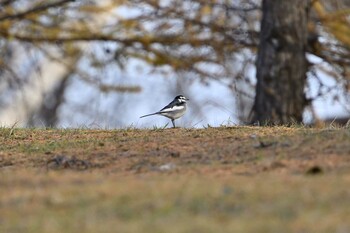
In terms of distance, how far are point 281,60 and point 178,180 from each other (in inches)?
347

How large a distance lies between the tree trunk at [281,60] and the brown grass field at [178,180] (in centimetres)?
542

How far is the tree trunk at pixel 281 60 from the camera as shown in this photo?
1653 centimetres

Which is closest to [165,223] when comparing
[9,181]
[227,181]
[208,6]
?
[227,181]

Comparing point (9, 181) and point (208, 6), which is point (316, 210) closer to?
point (9, 181)

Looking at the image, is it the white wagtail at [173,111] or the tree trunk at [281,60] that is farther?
the tree trunk at [281,60]

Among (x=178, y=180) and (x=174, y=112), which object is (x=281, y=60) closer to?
(x=174, y=112)

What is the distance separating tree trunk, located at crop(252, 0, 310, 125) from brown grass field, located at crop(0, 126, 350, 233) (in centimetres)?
542

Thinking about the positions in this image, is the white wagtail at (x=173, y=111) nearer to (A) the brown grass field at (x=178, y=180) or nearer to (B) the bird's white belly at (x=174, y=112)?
(B) the bird's white belly at (x=174, y=112)

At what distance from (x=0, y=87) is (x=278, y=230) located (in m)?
24.6

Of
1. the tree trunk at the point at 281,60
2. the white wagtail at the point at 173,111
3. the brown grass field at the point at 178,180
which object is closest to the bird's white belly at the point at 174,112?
the white wagtail at the point at 173,111

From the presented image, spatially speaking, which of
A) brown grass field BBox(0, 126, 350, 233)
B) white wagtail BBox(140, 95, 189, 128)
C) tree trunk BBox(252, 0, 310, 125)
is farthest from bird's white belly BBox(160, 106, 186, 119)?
tree trunk BBox(252, 0, 310, 125)

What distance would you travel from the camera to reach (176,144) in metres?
10.3

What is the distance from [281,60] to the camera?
1667 cm

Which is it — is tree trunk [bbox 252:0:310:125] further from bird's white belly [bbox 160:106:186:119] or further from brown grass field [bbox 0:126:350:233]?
brown grass field [bbox 0:126:350:233]
